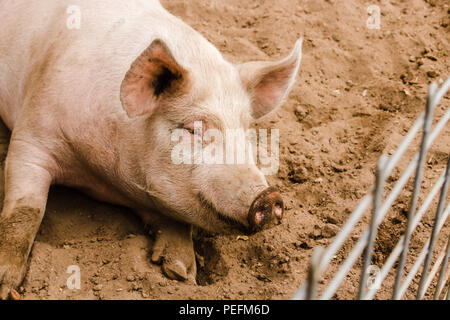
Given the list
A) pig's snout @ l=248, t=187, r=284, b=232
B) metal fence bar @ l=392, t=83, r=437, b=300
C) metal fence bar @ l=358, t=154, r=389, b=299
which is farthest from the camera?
pig's snout @ l=248, t=187, r=284, b=232

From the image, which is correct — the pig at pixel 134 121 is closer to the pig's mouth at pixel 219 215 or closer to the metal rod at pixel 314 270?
the pig's mouth at pixel 219 215

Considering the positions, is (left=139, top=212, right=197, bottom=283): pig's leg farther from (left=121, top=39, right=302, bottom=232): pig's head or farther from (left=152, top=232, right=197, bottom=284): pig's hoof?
(left=121, top=39, right=302, bottom=232): pig's head

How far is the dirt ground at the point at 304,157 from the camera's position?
9.90 ft

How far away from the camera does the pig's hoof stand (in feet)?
10.1

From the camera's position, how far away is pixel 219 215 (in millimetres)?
2883

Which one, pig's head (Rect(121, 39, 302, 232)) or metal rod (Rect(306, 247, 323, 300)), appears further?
pig's head (Rect(121, 39, 302, 232))

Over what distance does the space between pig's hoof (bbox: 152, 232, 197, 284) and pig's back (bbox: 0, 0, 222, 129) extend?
815 mm

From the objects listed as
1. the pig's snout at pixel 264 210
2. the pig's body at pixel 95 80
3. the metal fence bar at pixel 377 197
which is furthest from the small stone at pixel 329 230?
the metal fence bar at pixel 377 197

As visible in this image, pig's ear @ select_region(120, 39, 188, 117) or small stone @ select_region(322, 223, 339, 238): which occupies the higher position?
pig's ear @ select_region(120, 39, 188, 117)

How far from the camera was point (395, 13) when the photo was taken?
214 inches

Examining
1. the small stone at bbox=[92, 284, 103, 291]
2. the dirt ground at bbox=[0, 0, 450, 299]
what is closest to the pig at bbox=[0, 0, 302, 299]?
the dirt ground at bbox=[0, 0, 450, 299]
